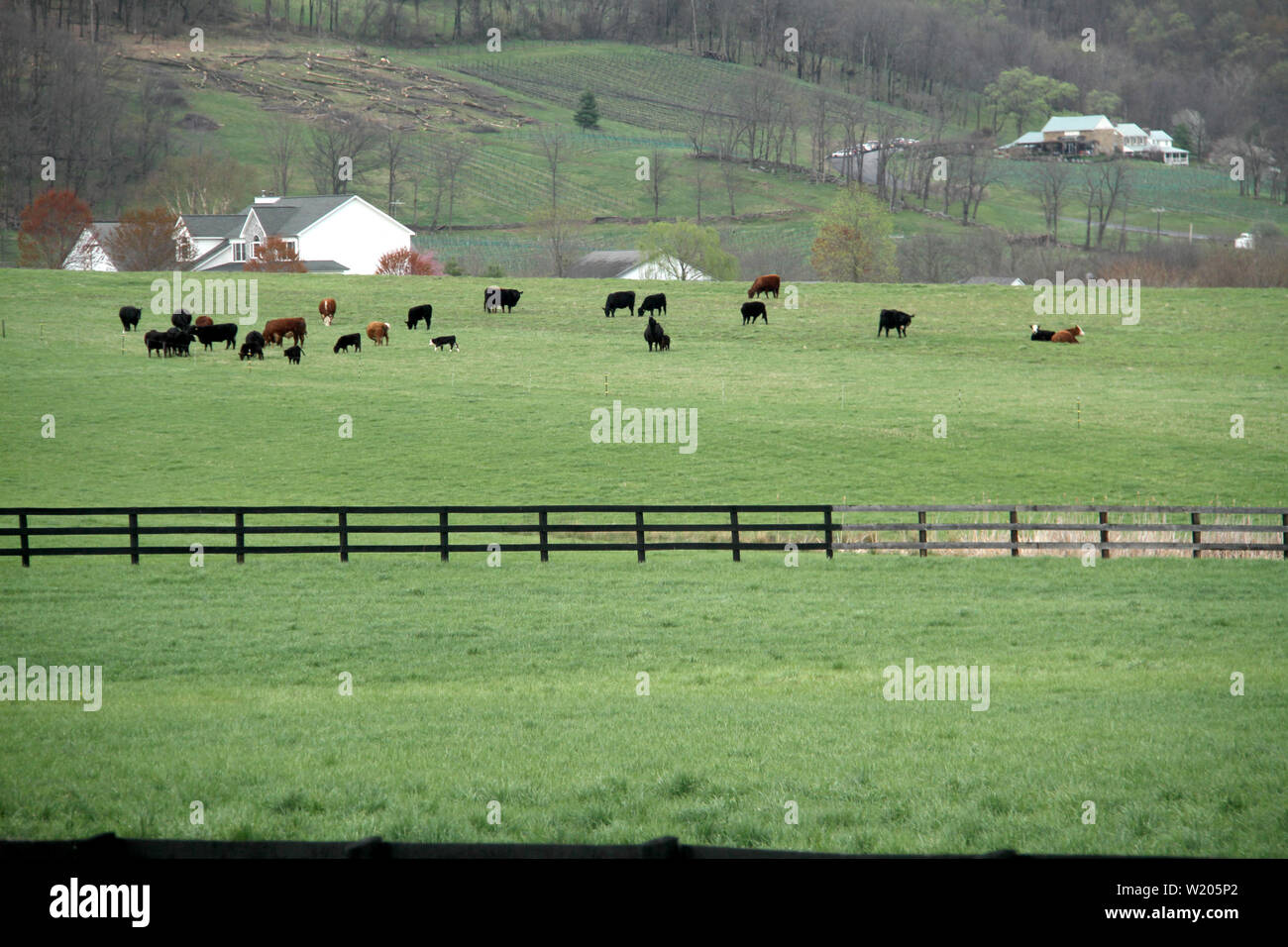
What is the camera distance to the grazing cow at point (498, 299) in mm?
53156

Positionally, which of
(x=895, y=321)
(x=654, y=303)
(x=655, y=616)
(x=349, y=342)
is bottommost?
(x=655, y=616)

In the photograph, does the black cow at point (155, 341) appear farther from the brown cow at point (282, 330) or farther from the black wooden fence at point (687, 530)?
the black wooden fence at point (687, 530)

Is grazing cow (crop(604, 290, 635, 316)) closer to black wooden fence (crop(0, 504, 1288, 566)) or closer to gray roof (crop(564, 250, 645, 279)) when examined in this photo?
black wooden fence (crop(0, 504, 1288, 566))

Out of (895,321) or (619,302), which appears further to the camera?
(619,302)

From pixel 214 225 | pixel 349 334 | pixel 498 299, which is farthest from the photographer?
pixel 214 225

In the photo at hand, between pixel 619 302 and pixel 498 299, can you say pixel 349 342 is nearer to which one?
pixel 498 299

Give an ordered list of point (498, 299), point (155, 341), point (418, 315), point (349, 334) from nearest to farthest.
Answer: point (155, 341)
point (349, 334)
point (418, 315)
point (498, 299)

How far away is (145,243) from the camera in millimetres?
75875

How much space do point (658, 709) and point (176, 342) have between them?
37.3 meters

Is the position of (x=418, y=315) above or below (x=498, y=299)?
below

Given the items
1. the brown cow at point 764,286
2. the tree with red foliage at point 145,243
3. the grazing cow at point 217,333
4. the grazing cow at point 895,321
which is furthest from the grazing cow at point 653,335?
the tree with red foliage at point 145,243

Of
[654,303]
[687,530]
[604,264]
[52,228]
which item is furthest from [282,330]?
[604,264]
